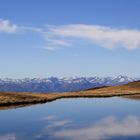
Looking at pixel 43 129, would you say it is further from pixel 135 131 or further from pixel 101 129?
pixel 135 131

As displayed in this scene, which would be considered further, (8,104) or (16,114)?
(8,104)

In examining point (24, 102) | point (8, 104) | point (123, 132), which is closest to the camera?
point (123, 132)

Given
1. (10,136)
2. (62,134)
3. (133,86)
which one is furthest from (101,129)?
(133,86)

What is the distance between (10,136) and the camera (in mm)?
38500

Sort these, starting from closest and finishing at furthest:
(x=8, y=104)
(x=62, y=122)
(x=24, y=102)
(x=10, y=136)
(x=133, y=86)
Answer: (x=10, y=136)
(x=62, y=122)
(x=8, y=104)
(x=24, y=102)
(x=133, y=86)

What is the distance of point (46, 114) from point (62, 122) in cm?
1203

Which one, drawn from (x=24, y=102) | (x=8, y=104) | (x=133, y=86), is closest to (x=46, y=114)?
(x=8, y=104)

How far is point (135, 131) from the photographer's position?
41.9m

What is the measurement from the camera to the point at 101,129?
43.8 metres

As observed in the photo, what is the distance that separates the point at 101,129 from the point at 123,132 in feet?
10.9

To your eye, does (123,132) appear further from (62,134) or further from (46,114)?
(46,114)

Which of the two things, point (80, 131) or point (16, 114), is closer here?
point (80, 131)

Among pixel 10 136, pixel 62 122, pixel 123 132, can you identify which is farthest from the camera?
pixel 62 122

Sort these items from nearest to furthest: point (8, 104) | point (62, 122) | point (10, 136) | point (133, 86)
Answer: point (10, 136), point (62, 122), point (8, 104), point (133, 86)
